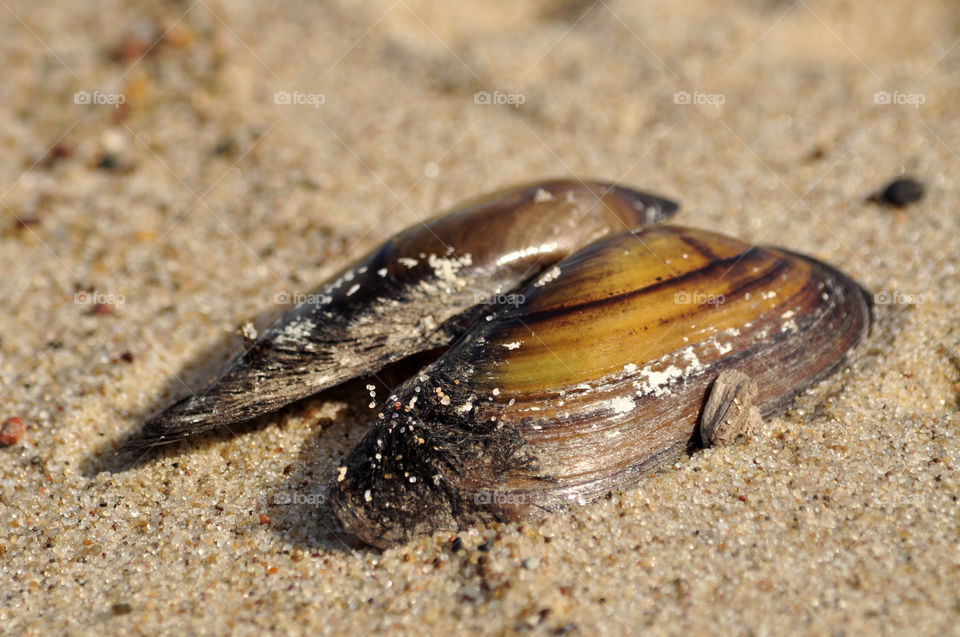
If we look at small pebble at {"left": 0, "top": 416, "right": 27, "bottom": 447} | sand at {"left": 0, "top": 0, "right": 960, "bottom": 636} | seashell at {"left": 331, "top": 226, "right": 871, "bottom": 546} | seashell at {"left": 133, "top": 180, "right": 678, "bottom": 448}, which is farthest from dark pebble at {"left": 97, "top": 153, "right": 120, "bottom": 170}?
seashell at {"left": 331, "top": 226, "right": 871, "bottom": 546}

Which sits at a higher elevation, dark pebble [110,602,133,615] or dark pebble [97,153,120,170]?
dark pebble [97,153,120,170]

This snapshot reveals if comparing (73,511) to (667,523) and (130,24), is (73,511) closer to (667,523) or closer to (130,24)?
(667,523)

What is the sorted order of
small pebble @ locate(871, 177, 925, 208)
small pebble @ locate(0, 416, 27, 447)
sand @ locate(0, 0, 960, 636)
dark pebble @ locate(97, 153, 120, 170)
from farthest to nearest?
1. dark pebble @ locate(97, 153, 120, 170)
2. small pebble @ locate(871, 177, 925, 208)
3. small pebble @ locate(0, 416, 27, 447)
4. sand @ locate(0, 0, 960, 636)

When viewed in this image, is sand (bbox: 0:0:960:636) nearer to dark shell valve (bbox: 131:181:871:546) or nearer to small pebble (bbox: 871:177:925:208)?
small pebble (bbox: 871:177:925:208)

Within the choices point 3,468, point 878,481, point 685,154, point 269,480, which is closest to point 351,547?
point 269,480

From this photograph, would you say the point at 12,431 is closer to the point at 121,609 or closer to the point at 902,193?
the point at 121,609

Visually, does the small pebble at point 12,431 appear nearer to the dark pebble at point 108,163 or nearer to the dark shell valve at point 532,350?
the dark shell valve at point 532,350
